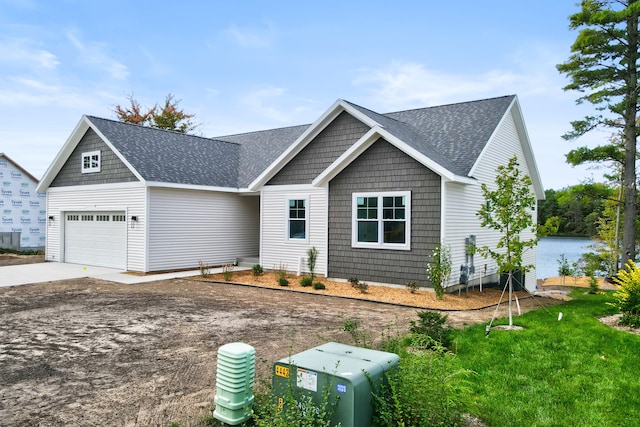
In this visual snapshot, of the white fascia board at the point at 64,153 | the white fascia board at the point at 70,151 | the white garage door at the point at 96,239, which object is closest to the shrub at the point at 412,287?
the white fascia board at the point at 70,151

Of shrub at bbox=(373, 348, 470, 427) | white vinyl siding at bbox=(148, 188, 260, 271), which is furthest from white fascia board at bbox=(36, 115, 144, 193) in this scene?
shrub at bbox=(373, 348, 470, 427)

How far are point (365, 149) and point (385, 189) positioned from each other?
1391 millimetres

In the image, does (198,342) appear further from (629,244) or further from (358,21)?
(629,244)

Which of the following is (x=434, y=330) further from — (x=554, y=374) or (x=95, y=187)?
(x=95, y=187)

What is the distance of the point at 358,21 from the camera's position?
1458 cm

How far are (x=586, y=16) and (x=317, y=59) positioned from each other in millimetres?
9704

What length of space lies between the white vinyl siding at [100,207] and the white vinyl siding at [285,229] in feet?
14.2

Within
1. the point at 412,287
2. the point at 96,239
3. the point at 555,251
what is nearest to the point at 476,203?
the point at 412,287

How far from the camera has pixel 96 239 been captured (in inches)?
692

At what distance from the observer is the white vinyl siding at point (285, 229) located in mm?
14320

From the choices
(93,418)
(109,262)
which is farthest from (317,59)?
(93,418)

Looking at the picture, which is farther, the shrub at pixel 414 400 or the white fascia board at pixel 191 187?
the white fascia board at pixel 191 187

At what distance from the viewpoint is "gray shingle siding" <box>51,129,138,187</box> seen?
53.7 ft

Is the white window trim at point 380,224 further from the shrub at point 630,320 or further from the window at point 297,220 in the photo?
the shrub at point 630,320
